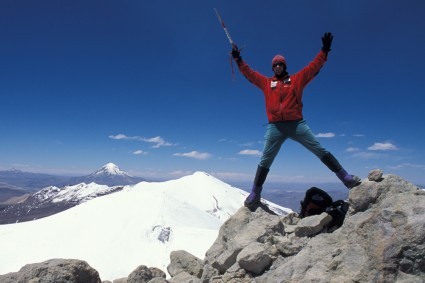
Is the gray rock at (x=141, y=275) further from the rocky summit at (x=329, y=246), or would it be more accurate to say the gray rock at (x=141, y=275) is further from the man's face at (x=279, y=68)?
the man's face at (x=279, y=68)

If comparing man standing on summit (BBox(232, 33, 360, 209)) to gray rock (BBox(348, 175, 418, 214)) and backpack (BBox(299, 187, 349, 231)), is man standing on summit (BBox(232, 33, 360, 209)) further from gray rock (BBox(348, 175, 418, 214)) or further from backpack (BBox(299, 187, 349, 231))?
backpack (BBox(299, 187, 349, 231))

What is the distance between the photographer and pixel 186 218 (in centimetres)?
9069

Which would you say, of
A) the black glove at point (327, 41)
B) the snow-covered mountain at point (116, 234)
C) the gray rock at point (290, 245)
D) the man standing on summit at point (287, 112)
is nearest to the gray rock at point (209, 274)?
the gray rock at point (290, 245)

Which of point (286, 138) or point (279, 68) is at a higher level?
point (279, 68)

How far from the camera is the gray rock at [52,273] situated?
10.7 metres

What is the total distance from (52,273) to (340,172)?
10.2 m

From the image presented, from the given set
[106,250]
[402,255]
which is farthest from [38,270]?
[106,250]

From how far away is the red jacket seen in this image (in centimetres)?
1022

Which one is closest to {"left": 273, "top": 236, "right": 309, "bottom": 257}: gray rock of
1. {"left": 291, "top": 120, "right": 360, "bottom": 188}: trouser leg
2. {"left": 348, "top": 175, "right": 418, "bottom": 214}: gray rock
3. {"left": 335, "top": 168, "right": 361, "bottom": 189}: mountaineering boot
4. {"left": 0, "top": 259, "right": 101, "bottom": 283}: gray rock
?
{"left": 348, "top": 175, "right": 418, "bottom": 214}: gray rock

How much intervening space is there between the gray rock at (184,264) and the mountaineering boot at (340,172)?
7202 mm

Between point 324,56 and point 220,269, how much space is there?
767 cm

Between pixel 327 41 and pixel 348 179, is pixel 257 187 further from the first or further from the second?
pixel 327 41

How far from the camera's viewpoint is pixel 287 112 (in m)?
10.2

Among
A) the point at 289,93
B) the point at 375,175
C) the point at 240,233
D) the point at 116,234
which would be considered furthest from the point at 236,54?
the point at 116,234
